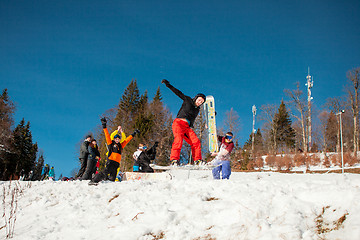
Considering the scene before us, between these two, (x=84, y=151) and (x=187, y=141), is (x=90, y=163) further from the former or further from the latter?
(x=187, y=141)

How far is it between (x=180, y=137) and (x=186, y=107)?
2.64 feet

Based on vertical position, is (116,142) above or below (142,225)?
above

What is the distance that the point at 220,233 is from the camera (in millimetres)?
2990

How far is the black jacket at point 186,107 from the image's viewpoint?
6.43 metres

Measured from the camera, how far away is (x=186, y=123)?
250 inches

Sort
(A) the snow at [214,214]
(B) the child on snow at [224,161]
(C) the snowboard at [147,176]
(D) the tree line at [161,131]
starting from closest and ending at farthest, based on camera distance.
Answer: (A) the snow at [214,214] < (B) the child on snow at [224,161] < (C) the snowboard at [147,176] < (D) the tree line at [161,131]

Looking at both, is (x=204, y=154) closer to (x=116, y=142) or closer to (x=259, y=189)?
(x=116, y=142)

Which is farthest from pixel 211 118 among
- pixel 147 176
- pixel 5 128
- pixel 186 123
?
pixel 5 128

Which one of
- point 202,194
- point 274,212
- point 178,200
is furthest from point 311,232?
point 178,200

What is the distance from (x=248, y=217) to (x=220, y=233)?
40 centimetres

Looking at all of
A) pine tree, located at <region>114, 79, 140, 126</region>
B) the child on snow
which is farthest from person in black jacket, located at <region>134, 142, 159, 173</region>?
pine tree, located at <region>114, 79, 140, 126</region>

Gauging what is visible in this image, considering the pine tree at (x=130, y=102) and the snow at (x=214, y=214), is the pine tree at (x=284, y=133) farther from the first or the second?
the snow at (x=214, y=214)

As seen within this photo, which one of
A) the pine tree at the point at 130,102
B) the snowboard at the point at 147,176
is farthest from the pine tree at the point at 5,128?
the snowboard at the point at 147,176

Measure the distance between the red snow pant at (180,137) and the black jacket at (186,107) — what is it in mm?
178
